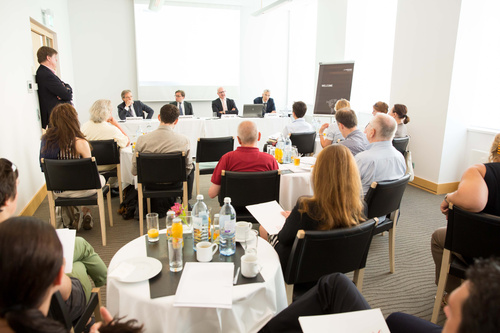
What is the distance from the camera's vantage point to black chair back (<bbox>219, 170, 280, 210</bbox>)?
2717mm

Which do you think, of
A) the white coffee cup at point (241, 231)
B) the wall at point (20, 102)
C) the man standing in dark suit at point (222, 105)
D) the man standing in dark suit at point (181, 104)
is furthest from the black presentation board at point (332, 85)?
the white coffee cup at point (241, 231)

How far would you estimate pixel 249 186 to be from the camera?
9.09 ft

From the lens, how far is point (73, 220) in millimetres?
3807

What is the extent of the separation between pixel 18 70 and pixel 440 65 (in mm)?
5692

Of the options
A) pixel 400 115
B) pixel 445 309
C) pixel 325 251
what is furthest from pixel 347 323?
pixel 400 115

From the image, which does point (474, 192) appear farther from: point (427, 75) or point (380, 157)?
point (427, 75)

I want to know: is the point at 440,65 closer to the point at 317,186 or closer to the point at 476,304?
the point at 317,186

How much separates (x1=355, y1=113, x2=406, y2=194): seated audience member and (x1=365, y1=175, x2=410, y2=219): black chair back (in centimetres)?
23

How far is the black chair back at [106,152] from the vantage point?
13.3 feet

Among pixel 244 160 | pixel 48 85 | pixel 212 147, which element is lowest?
pixel 212 147

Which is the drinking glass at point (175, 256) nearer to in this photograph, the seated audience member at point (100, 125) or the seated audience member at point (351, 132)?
the seated audience member at point (351, 132)

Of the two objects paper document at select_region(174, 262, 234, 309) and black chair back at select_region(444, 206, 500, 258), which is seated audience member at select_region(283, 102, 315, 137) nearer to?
black chair back at select_region(444, 206, 500, 258)

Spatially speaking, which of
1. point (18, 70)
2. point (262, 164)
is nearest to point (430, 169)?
point (262, 164)

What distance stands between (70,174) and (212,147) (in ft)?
5.57
